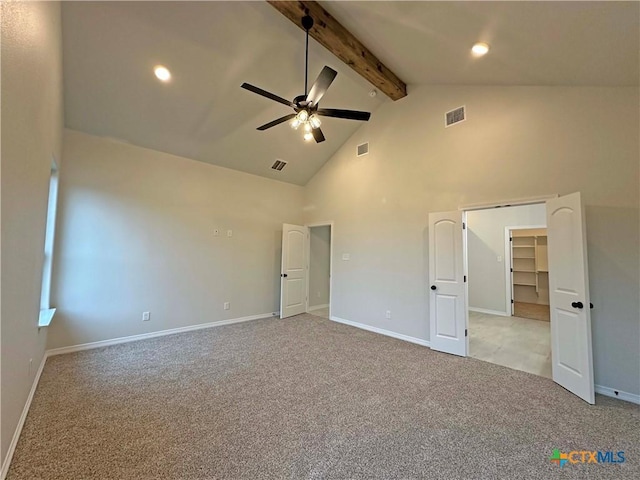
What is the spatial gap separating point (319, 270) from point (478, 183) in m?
4.15

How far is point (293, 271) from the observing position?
593 cm

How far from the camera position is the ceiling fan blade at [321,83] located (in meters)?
2.38

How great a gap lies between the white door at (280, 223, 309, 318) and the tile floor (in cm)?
346

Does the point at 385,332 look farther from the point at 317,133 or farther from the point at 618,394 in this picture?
the point at 317,133

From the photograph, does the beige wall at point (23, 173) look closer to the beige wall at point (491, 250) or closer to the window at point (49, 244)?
the window at point (49, 244)

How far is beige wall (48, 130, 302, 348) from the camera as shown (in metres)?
3.72

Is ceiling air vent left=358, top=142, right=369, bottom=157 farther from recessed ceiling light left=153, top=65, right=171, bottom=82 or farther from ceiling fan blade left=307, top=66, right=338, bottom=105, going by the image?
recessed ceiling light left=153, top=65, right=171, bottom=82

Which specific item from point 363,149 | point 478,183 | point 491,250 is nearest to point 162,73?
point 363,149

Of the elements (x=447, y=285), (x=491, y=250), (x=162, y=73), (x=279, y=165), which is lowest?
(x=447, y=285)

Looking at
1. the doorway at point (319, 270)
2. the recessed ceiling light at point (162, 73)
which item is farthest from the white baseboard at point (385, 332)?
the recessed ceiling light at point (162, 73)

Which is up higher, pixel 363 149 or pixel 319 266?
Answer: pixel 363 149

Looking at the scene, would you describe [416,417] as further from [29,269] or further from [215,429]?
[29,269]

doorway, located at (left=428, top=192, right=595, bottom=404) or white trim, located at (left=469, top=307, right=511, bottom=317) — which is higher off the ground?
doorway, located at (left=428, top=192, right=595, bottom=404)

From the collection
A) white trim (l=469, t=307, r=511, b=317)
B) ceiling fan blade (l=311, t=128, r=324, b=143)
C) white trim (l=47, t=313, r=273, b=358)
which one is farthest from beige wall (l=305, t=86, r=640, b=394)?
white trim (l=469, t=307, r=511, b=317)
